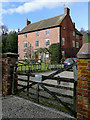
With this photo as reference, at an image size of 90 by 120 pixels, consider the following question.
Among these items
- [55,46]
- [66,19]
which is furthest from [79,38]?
[55,46]

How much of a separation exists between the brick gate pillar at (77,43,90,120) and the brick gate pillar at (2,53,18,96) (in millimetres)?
3080

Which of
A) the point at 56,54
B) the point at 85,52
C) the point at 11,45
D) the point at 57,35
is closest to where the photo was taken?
the point at 85,52

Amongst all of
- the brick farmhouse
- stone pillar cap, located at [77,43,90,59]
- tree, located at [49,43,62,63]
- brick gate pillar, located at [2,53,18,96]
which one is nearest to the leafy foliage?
the brick farmhouse

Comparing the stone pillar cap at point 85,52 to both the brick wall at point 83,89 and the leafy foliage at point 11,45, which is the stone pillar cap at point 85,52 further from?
the leafy foliage at point 11,45

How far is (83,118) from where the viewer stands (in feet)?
9.34

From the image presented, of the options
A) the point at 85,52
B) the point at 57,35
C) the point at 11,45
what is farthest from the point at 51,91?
the point at 11,45

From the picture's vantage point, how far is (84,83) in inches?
110

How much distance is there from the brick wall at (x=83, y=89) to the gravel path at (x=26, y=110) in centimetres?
61

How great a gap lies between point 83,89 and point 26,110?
193cm

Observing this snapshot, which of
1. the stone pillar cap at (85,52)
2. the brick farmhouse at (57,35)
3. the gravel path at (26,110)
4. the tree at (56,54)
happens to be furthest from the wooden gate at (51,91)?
the brick farmhouse at (57,35)

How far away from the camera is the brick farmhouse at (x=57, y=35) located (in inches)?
1105

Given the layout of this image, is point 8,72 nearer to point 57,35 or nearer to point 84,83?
point 84,83

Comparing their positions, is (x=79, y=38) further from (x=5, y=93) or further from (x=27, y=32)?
(x=5, y=93)

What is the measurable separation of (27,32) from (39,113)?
32.7 meters
